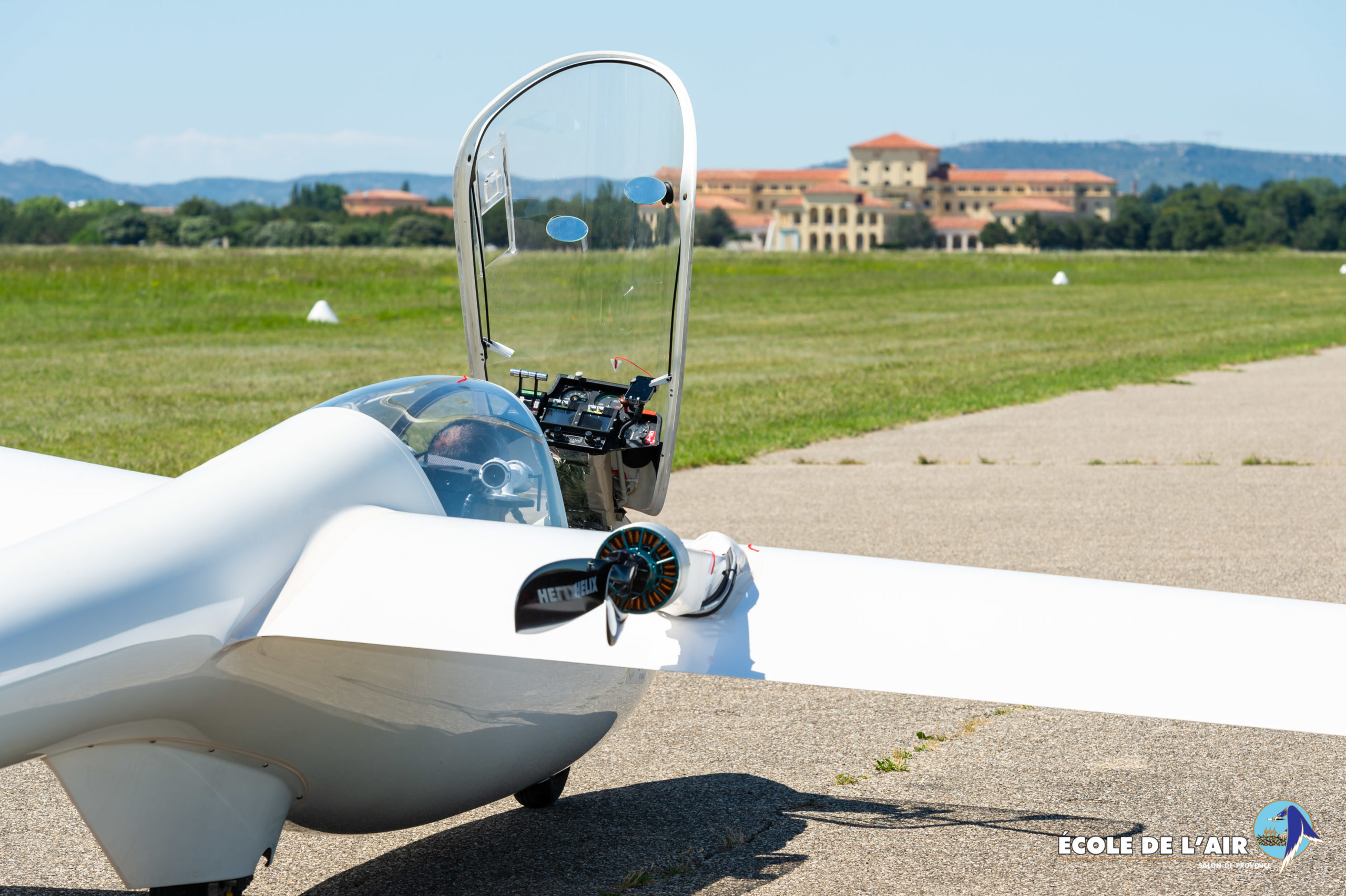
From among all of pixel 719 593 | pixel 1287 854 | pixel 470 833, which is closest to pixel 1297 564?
pixel 1287 854

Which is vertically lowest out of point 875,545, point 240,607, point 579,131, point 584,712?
point 875,545

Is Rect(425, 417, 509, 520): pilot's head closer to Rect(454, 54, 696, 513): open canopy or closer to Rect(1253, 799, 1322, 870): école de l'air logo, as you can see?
Rect(454, 54, 696, 513): open canopy

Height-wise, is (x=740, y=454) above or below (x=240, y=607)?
below

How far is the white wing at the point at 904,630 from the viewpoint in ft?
7.17

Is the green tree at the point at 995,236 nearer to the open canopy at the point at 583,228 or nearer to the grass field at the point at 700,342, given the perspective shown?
the grass field at the point at 700,342

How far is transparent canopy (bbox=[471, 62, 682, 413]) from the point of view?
16.0ft

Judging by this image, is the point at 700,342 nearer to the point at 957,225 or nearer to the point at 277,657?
the point at 277,657

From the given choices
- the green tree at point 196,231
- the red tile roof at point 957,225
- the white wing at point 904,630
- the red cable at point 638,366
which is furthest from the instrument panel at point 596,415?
the red tile roof at point 957,225

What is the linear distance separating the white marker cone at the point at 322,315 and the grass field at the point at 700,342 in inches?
21.2

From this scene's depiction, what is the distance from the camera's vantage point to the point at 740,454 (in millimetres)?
12711

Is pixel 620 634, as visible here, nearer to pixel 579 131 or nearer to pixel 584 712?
pixel 584 712

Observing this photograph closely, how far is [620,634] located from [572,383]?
2.75 meters

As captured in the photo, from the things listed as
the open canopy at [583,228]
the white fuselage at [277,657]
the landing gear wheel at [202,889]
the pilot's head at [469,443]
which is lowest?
the landing gear wheel at [202,889]

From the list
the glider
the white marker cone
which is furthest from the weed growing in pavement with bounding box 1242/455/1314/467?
the white marker cone
